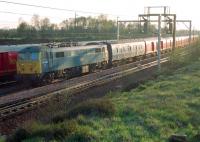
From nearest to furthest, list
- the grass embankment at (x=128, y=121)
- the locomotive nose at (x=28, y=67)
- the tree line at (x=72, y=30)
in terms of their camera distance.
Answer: the grass embankment at (x=128, y=121) → the locomotive nose at (x=28, y=67) → the tree line at (x=72, y=30)

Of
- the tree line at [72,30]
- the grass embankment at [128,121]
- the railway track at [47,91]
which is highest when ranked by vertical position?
the tree line at [72,30]

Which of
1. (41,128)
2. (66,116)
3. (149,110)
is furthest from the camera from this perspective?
(149,110)

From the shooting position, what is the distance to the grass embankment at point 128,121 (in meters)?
12.3

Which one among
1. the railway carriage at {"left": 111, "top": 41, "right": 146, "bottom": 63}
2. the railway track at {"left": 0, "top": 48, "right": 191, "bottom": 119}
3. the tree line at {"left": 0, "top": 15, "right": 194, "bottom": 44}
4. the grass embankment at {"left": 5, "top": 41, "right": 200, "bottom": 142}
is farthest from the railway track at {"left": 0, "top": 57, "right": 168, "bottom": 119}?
the tree line at {"left": 0, "top": 15, "right": 194, "bottom": 44}

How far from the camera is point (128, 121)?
1445 centimetres

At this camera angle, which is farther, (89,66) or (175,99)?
(89,66)

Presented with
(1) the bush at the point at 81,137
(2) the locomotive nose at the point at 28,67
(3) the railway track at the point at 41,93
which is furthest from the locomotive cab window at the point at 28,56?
(1) the bush at the point at 81,137

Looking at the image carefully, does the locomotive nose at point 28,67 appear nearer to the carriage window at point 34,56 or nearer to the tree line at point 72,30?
the carriage window at point 34,56

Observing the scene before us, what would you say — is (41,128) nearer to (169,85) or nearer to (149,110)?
(149,110)

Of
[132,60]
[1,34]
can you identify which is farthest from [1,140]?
[1,34]

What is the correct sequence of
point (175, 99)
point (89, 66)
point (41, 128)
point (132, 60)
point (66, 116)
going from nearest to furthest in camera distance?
1. point (41, 128)
2. point (66, 116)
3. point (175, 99)
4. point (89, 66)
5. point (132, 60)

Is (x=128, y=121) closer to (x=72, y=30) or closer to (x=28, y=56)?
(x=28, y=56)

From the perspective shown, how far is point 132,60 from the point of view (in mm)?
49000

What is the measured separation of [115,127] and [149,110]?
10.1 ft
